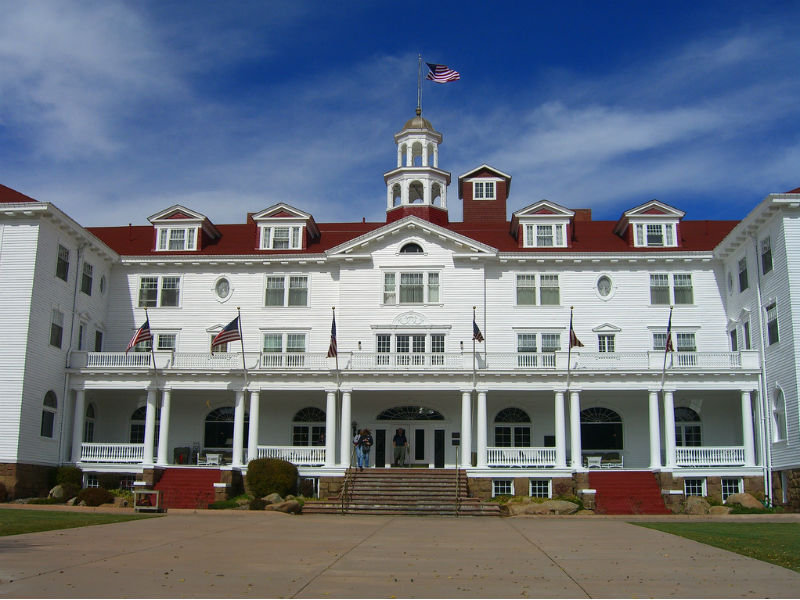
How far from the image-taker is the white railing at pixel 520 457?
36938mm

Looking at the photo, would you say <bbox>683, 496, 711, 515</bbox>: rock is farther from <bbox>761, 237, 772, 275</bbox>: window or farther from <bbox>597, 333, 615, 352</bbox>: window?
<bbox>761, 237, 772, 275</bbox>: window

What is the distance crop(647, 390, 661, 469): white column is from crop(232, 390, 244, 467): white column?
57.8 ft

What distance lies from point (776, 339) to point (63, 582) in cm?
3067

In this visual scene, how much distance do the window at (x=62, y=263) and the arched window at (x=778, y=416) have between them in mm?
30799

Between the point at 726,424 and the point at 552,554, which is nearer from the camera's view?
the point at 552,554

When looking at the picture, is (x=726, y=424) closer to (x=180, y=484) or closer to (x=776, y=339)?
(x=776, y=339)

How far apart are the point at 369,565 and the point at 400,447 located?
2442 centimetres

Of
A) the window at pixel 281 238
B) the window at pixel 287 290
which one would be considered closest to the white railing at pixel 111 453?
the window at pixel 287 290

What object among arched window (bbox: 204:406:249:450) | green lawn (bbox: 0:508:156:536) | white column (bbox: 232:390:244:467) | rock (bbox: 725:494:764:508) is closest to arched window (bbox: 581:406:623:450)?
rock (bbox: 725:494:764:508)

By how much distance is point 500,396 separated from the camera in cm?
4119

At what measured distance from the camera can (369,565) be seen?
1474cm

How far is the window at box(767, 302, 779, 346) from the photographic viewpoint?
115ft

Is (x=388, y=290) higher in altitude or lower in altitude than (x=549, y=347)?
higher

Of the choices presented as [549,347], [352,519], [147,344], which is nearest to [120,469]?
[147,344]
